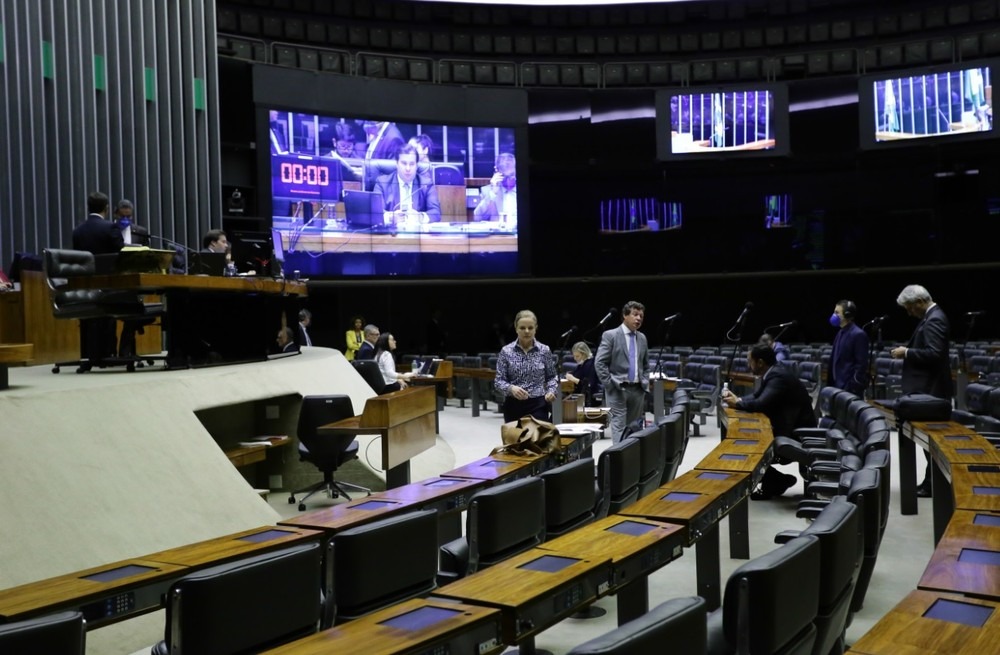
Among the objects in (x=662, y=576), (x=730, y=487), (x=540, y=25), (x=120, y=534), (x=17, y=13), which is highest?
(x=540, y=25)

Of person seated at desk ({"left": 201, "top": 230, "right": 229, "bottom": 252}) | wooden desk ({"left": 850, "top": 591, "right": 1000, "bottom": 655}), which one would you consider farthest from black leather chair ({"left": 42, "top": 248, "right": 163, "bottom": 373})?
wooden desk ({"left": 850, "top": 591, "right": 1000, "bottom": 655})

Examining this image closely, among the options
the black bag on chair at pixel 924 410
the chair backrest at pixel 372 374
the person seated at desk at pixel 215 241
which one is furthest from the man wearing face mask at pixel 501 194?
A: the black bag on chair at pixel 924 410

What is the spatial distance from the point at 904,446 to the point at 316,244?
12.0 meters

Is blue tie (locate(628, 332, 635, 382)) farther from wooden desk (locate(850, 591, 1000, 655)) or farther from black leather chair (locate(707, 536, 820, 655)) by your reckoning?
wooden desk (locate(850, 591, 1000, 655))

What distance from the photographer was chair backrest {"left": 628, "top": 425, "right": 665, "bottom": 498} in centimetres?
471

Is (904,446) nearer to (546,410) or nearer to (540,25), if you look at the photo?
(546,410)

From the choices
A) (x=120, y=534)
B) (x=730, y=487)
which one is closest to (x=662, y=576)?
(x=730, y=487)

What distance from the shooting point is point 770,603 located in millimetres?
2191

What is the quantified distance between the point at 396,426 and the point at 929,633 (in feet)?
13.8

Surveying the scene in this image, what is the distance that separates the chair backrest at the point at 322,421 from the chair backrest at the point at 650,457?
2597mm

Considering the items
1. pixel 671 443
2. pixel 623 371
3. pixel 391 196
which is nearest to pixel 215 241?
pixel 623 371

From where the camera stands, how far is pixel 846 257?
62.8 ft

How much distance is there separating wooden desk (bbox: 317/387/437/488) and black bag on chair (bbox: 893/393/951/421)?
3.07 metres

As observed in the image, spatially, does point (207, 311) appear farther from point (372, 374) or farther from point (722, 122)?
point (722, 122)
